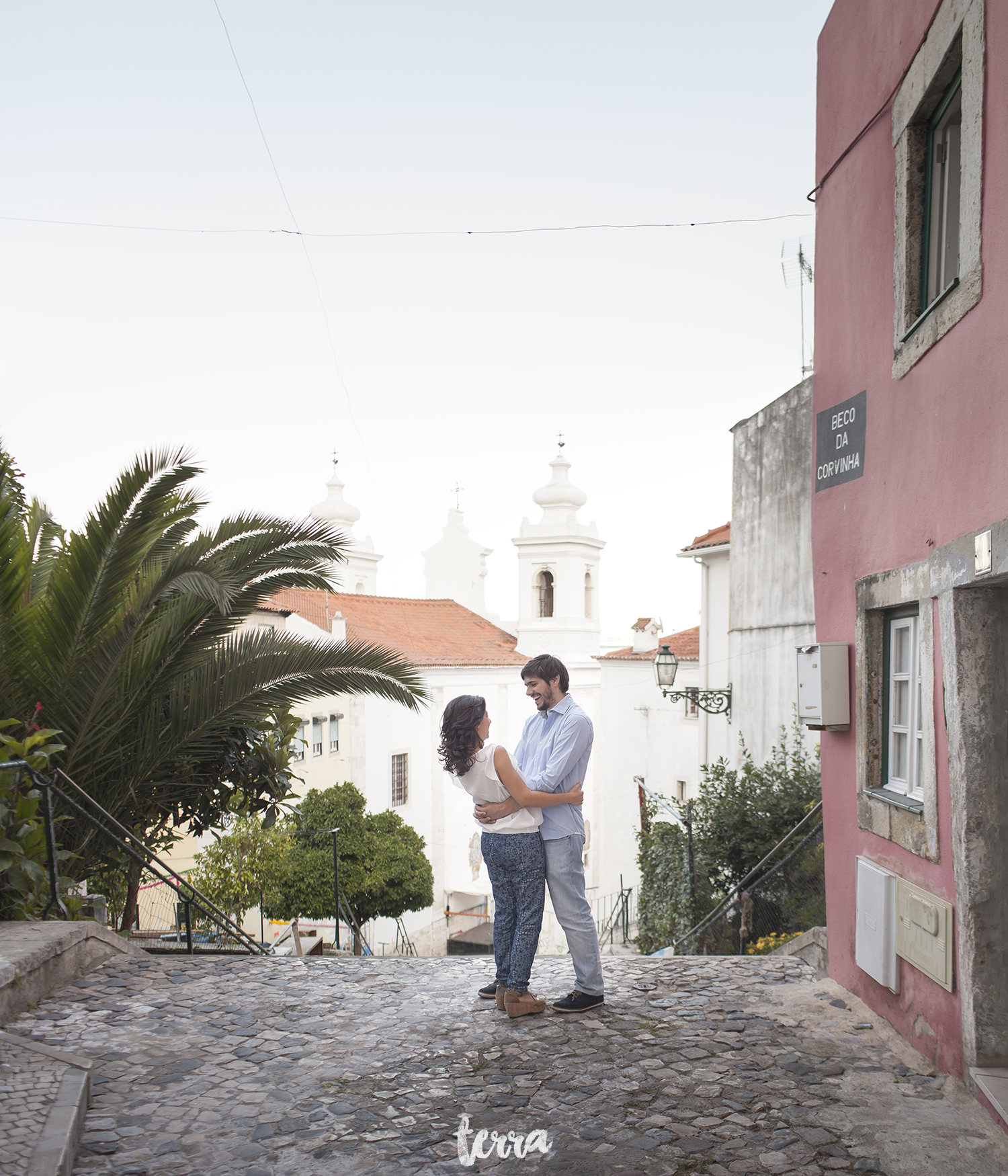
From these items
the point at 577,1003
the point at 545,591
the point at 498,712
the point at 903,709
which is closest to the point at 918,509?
the point at 903,709

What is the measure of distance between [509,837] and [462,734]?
578mm

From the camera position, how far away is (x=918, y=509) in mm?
4273

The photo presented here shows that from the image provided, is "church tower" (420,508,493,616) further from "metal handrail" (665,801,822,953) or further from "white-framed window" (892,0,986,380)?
"white-framed window" (892,0,986,380)

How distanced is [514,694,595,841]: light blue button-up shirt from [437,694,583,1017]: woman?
5 centimetres

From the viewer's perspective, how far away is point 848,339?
→ 5.25 meters

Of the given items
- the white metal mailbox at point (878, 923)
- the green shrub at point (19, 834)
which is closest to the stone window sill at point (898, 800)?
the white metal mailbox at point (878, 923)

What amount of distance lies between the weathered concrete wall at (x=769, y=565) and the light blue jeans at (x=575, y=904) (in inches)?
279

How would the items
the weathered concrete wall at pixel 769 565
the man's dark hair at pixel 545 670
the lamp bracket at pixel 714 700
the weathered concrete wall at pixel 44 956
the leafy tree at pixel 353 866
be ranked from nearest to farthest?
the weathered concrete wall at pixel 44 956 → the man's dark hair at pixel 545 670 → the weathered concrete wall at pixel 769 565 → the lamp bracket at pixel 714 700 → the leafy tree at pixel 353 866

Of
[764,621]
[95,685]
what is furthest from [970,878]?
[764,621]

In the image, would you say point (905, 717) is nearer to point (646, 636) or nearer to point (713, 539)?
point (713, 539)

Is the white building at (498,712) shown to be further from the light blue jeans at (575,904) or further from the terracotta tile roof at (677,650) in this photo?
the light blue jeans at (575,904)

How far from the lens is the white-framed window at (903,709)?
4461 mm

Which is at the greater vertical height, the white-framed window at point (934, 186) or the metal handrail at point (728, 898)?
the white-framed window at point (934, 186)

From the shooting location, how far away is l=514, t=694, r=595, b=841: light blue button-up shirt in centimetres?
485
